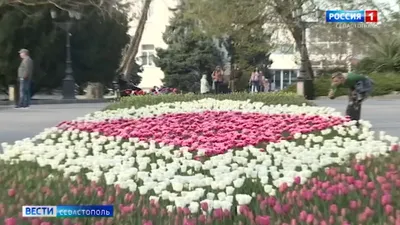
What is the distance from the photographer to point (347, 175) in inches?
199

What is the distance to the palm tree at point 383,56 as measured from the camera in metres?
34.5

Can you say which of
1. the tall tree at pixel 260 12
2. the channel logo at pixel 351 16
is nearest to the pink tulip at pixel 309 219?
the tall tree at pixel 260 12

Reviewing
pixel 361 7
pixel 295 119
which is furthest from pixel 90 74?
pixel 295 119

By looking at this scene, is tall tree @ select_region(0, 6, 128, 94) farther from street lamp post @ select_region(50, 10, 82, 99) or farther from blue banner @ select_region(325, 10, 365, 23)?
blue banner @ select_region(325, 10, 365, 23)

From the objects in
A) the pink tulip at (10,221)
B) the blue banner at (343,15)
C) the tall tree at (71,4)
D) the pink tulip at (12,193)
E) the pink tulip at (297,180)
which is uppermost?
the blue banner at (343,15)

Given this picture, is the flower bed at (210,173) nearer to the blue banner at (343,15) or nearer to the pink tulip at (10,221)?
the pink tulip at (10,221)

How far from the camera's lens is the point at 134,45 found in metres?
38.4

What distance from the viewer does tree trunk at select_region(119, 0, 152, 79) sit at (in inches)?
1479

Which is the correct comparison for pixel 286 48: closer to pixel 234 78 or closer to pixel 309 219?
pixel 234 78

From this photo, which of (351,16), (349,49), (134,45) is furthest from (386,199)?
(349,49)

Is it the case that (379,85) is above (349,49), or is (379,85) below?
below

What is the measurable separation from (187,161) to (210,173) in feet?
2.07

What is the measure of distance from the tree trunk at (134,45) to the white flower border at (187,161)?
28575mm

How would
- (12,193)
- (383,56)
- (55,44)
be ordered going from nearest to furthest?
(12,193) → (55,44) → (383,56)
